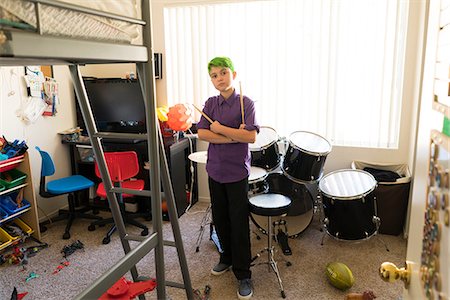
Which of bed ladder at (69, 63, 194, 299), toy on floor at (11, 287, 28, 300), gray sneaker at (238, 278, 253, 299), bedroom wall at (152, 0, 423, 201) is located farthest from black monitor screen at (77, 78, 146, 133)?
bed ladder at (69, 63, 194, 299)

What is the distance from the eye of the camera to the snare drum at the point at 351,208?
2.73 meters

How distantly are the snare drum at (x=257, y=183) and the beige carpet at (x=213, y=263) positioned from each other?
51cm

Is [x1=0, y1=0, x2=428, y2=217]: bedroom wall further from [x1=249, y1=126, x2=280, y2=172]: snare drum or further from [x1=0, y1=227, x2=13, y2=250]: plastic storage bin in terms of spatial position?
[x1=249, y1=126, x2=280, y2=172]: snare drum

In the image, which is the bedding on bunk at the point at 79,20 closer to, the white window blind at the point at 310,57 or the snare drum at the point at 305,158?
the snare drum at the point at 305,158

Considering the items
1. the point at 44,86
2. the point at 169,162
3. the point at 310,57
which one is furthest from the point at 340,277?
the point at 44,86

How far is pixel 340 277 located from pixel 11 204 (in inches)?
103

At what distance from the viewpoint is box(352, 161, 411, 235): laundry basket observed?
10.2 ft

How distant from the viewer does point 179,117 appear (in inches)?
131

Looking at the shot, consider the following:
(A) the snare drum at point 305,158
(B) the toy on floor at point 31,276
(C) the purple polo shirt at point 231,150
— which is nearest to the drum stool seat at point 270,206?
(C) the purple polo shirt at point 231,150

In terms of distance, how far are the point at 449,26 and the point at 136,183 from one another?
314cm

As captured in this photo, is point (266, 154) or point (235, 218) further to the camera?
point (266, 154)

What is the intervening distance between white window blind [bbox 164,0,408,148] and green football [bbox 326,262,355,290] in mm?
1421

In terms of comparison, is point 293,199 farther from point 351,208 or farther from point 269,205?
point 269,205

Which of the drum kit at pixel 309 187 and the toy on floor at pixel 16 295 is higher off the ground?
the drum kit at pixel 309 187
